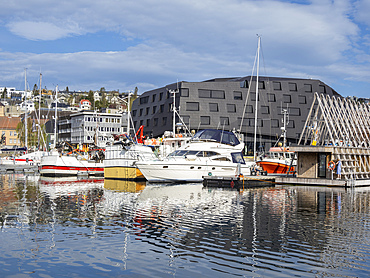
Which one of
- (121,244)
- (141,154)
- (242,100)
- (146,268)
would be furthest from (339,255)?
(242,100)

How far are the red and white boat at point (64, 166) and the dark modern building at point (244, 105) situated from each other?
35.4 meters

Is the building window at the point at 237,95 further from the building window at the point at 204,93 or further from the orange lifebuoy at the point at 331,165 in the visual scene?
the orange lifebuoy at the point at 331,165

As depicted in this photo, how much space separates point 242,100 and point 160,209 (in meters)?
76.1

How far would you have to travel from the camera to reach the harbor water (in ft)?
43.3

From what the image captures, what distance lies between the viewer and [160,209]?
2523 centimetres

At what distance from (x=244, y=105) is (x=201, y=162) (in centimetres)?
5509

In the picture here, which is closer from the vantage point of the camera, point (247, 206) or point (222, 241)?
point (222, 241)

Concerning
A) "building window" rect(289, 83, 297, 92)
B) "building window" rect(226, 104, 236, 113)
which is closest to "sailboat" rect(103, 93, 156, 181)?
"building window" rect(226, 104, 236, 113)

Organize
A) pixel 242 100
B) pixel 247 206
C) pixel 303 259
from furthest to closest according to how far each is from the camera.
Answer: pixel 242 100 → pixel 247 206 → pixel 303 259

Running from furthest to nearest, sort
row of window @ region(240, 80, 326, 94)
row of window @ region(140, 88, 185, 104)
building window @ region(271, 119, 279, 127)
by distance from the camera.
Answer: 1. row of window @ region(240, 80, 326, 94)
2. building window @ region(271, 119, 279, 127)
3. row of window @ region(140, 88, 185, 104)

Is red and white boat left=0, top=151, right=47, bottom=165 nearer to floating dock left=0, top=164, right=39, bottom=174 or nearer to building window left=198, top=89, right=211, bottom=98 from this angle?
floating dock left=0, top=164, right=39, bottom=174

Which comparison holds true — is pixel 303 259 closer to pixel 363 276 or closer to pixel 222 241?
pixel 363 276

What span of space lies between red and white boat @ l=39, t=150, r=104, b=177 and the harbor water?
32.6 m

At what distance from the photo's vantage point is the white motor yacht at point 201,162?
148 ft
